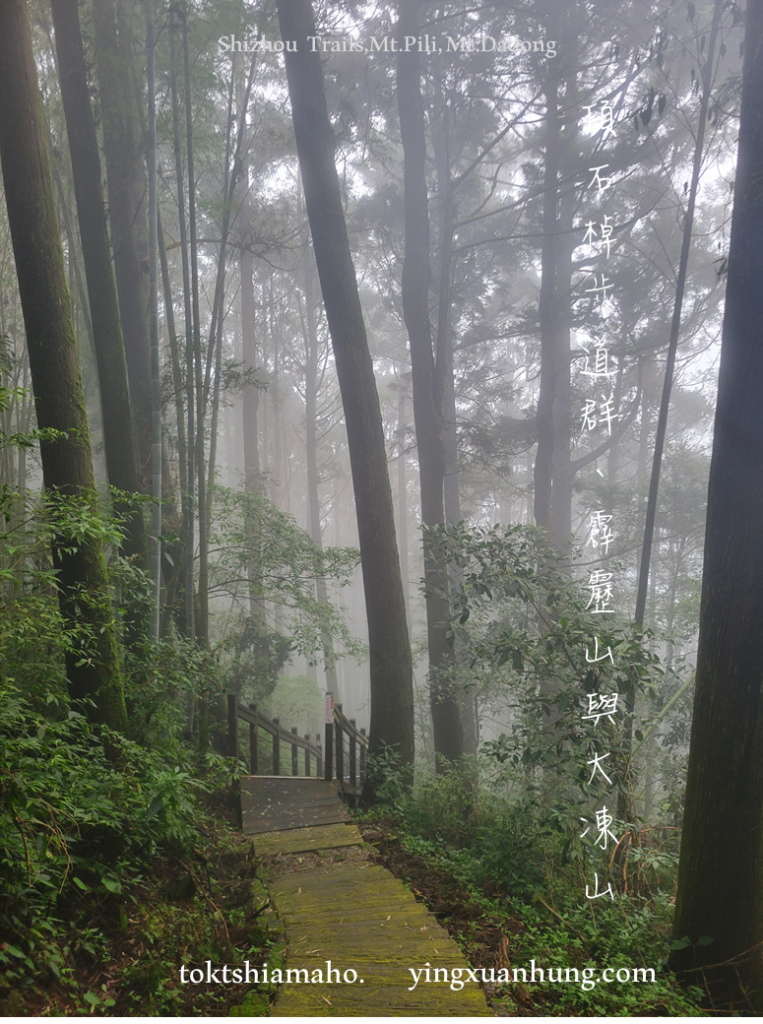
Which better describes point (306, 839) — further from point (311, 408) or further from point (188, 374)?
point (311, 408)

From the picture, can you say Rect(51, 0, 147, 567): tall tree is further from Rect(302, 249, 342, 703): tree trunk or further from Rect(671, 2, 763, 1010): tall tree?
Rect(302, 249, 342, 703): tree trunk

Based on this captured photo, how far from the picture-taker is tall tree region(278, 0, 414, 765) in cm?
688

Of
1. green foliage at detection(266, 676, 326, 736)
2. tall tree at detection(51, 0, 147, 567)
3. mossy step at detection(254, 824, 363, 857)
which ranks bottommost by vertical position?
green foliage at detection(266, 676, 326, 736)

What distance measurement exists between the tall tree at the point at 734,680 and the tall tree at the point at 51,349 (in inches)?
151

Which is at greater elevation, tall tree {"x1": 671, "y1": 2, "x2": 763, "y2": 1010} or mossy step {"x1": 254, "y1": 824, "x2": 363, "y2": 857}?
tall tree {"x1": 671, "y1": 2, "x2": 763, "y2": 1010}

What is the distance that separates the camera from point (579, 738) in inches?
192

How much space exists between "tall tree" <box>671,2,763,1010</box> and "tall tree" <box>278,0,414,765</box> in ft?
11.8

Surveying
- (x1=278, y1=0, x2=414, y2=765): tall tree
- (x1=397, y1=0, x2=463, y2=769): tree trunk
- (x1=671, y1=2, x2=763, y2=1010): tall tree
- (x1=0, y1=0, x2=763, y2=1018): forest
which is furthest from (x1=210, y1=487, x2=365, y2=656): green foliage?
(x1=671, y1=2, x2=763, y2=1010): tall tree

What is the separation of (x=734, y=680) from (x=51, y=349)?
4905mm

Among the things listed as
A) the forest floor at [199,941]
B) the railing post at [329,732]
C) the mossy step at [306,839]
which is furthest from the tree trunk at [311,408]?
the forest floor at [199,941]

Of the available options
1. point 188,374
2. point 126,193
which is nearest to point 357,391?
point 188,374

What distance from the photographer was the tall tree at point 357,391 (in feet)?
22.6

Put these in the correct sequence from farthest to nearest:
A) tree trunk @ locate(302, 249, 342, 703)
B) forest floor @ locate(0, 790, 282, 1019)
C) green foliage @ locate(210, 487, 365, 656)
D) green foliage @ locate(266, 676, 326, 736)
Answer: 1. tree trunk @ locate(302, 249, 342, 703)
2. green foliage @ locate(266, 676, 326, 736)
3. green foliage @ locate(210, 487, 365, 656)
4. forest floor @ locate(0, 790, 282, 1019)

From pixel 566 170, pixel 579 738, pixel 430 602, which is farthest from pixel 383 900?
pixel 566 170
